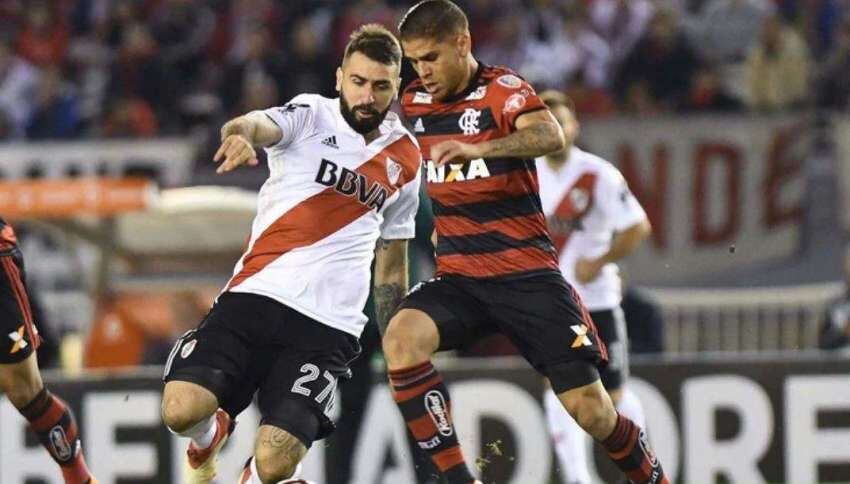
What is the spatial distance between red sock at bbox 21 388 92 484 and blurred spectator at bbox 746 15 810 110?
1009 centimetres

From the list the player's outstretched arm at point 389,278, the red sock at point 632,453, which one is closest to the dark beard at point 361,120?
the player's outstretched arm at point 389,278

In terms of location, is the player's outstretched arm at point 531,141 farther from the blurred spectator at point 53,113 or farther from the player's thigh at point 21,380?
the blurred spectator at point 53,113

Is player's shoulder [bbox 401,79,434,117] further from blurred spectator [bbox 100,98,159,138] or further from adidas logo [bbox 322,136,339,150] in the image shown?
blurred spectator [bbox 100,98,159,138]

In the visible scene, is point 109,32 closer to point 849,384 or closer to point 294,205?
point 849,384

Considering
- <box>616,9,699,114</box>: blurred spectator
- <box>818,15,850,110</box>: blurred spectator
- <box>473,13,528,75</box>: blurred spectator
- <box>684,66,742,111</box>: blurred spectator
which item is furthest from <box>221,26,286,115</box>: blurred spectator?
<box>818,15,850,110</box>: blurred spectator

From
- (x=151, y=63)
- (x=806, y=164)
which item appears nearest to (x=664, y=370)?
(x=806, y=164)

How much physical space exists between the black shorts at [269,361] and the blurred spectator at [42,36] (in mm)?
11085

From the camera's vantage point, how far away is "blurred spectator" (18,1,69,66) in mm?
19922

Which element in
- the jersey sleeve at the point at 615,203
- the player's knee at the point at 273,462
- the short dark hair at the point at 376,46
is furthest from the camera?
the jersey sleeve at the point at 615,203

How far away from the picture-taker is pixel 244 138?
844 cm

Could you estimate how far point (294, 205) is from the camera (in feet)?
30.6

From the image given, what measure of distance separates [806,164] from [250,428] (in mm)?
7277

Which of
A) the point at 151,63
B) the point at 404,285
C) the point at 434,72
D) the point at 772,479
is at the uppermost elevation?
the point at 434,72

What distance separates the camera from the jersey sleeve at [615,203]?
11.9 meters
